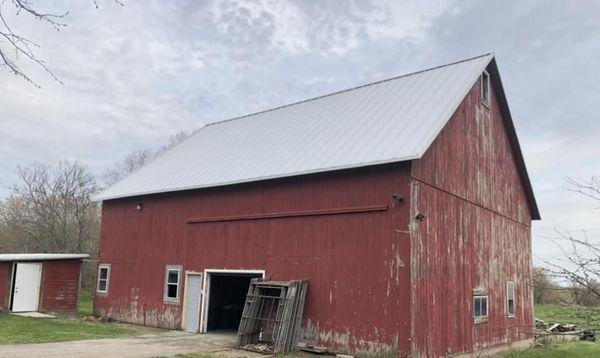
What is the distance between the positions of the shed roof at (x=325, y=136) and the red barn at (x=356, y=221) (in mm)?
69

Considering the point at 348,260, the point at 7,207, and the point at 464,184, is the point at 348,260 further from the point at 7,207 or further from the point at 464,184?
the point at 7,207

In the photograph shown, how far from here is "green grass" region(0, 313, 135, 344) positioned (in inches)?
567

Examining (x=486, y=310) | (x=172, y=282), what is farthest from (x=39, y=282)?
(x=486, y=310)

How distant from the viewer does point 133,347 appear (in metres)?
13.4

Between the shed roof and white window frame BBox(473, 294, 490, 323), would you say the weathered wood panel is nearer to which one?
the shed roof

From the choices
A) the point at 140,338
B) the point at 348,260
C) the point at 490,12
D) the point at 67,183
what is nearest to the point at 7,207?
the point at 67,183

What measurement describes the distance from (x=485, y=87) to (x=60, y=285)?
60.5ft

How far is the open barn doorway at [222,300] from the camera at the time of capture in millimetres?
16875

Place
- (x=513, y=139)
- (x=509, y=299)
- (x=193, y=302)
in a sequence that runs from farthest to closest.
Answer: (x=513, y=139) → (x=509, y=299) → (x=193, y=302)

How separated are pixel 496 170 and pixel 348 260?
717cm

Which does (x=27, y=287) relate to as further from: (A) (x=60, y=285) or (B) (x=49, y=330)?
(B) (x=49, y=330)

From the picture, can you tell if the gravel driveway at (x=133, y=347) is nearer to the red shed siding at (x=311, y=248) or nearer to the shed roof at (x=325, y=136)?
the red shed siding at (x=311, y=248)

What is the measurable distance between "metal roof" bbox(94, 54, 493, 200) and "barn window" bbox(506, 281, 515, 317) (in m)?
6.89

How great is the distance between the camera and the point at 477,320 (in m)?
15.1
